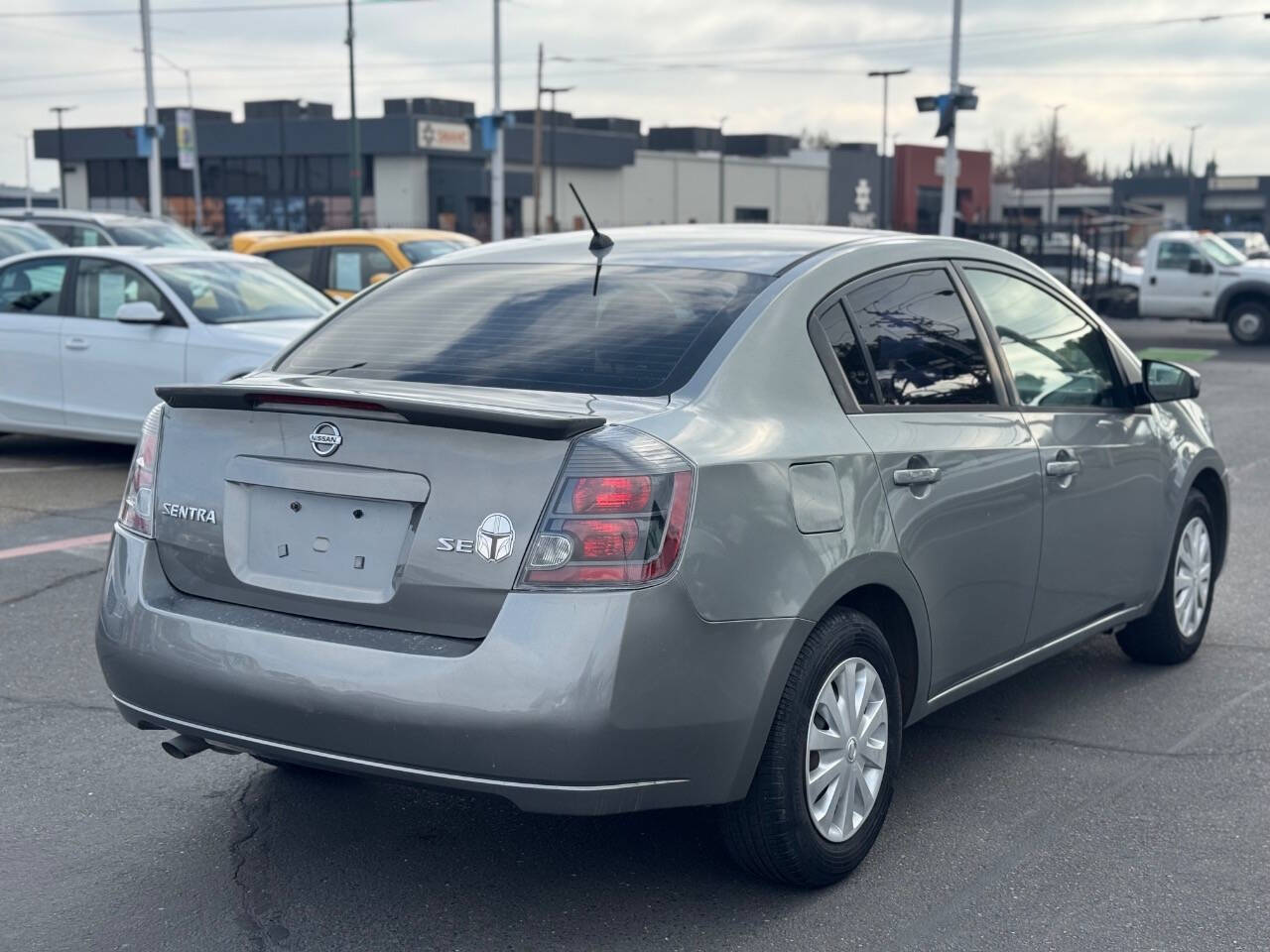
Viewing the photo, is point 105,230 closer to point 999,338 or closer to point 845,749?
point 999,338

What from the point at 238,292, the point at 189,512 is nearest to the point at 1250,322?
the point at 238,292

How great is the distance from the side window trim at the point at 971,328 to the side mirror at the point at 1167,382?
0.95 meters

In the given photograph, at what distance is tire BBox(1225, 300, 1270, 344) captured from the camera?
2645cm

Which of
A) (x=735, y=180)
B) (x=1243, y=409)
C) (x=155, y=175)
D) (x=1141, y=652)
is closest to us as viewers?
(x=1141, y=652)

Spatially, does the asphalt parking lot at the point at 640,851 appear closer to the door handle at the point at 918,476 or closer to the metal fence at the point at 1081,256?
the door handle at the point at 918,476

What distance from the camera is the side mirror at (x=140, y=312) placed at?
1041cm

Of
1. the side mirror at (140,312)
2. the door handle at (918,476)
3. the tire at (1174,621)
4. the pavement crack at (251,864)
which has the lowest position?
the pavement crack at (251,864)

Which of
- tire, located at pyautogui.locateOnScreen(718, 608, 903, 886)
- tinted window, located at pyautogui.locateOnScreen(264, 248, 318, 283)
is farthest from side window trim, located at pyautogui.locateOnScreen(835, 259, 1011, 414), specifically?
tinted window, located at pyautogui.locateOnScreen(264, 248, 318, 283)

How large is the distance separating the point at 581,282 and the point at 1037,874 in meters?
2.00

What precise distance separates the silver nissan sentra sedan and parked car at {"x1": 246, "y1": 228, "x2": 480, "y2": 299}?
38.8ft

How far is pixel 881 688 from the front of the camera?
405 cm

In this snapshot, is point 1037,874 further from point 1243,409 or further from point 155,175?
point 155,175

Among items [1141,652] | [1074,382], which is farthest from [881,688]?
[1141,652]

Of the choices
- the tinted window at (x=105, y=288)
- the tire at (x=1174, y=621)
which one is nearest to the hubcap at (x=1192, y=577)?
the tire at (x=1174, y=621)
